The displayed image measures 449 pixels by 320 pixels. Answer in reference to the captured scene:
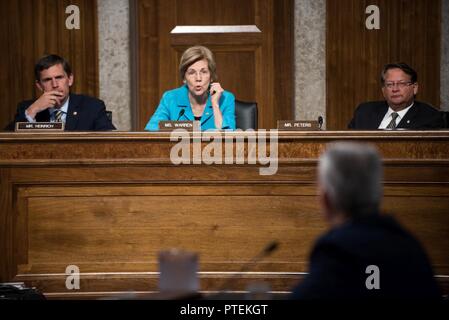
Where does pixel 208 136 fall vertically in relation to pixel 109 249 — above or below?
above

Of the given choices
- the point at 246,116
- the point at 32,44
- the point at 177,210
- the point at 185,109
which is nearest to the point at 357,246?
the point at 177,210

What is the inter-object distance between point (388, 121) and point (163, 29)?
7.30ft

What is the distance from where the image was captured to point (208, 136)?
14.6 ft

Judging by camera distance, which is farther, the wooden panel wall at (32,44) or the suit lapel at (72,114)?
the wooden panel wall at (32,44)

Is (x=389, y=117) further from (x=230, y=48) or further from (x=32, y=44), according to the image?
(x=32, y=44)

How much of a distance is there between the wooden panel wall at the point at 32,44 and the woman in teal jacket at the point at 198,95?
5.53ft

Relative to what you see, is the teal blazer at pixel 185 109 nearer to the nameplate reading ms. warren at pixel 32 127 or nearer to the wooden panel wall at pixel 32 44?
the nameplate reading ms. warren at pixel 32 127

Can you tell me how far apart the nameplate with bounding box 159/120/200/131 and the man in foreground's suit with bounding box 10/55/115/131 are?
678mm

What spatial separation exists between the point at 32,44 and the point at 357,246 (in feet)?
17.7

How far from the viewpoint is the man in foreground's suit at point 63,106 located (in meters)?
5.20

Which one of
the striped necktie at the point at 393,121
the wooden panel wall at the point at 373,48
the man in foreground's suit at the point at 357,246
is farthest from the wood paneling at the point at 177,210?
the man in foreground's suit at the point at 357,246

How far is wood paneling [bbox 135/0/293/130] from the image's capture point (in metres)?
6.80
